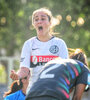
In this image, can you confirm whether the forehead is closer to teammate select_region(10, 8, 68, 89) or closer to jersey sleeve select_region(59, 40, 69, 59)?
teammate select_region(10, 8, 68, 89)

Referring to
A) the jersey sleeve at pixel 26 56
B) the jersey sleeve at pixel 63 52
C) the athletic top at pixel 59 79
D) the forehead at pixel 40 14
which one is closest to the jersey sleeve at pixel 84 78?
the athletic top at pixel 59 79

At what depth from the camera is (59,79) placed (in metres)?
3.69

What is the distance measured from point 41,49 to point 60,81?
1.41 meters

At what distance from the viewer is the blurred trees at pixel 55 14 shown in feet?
63.6

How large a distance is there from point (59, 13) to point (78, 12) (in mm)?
1816

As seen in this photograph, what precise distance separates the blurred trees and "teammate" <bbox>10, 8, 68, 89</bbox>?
13.5 meters

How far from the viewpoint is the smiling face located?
5.10 metres

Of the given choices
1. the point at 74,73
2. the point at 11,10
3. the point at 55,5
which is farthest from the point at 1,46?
the point at 74,73

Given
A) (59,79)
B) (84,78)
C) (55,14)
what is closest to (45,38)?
(84,78)

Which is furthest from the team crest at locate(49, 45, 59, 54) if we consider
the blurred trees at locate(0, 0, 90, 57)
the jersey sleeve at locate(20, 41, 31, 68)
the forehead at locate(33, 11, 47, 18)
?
the blurred trees at locate(0, 0, 90, 57)

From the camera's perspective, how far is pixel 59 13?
63.1 ft

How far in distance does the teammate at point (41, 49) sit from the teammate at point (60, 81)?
1.11 meters

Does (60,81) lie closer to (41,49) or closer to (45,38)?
(41,49)

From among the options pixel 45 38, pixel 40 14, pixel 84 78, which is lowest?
pixel 84 78
